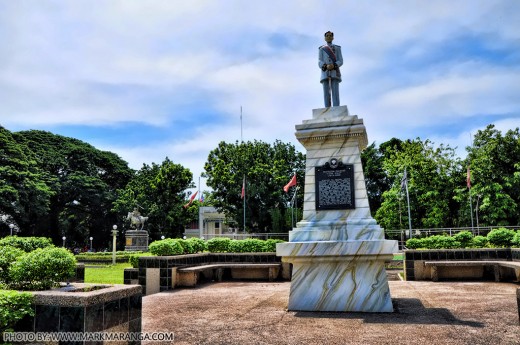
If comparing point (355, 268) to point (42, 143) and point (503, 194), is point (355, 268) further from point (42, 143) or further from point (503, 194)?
point (42, 143)

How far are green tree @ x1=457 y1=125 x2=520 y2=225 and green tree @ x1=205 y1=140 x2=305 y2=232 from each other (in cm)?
1424

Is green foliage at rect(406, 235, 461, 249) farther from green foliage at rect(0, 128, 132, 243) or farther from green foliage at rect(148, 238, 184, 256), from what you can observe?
green foliage at rect(0, 128, 132, 243)

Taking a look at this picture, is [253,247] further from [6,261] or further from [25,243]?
[6,261]

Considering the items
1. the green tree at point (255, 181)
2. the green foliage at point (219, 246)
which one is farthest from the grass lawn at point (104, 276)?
the green tree at point (255, 181)

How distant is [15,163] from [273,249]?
107 feet

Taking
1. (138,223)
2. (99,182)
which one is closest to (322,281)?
(138,223)

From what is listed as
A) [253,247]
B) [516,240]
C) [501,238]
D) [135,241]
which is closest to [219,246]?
[253,247]

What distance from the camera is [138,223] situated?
1432 inches

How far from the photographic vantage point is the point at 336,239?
8.73 metres

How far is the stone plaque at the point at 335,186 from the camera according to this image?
355 inches

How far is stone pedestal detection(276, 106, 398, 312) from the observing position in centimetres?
833

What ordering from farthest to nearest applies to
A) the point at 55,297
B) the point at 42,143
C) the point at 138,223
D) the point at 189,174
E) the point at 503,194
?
the point at 42,143 → the point at 189,174 → the point at 138,223 → the point at 503,194 → the point at 55,297

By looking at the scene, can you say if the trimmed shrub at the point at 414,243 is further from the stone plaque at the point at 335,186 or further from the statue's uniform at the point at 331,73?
the statue's uniform at the point at 331,73

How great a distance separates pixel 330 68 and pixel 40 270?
7422mm
